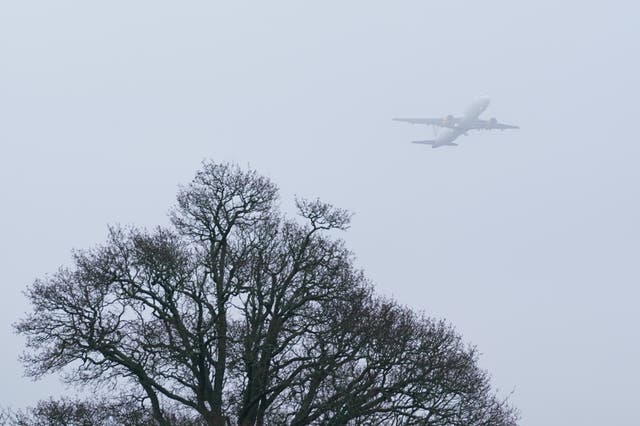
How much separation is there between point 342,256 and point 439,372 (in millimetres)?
5645

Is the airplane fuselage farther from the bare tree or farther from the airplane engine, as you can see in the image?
the bare tree

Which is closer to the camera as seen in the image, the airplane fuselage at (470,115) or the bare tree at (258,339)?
the bare tree at (258,339)

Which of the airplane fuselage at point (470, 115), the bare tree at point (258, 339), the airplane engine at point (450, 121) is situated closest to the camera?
the bare tree at point (258, 339)

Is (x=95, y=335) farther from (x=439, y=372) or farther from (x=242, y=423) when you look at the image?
(x=439, y=372)

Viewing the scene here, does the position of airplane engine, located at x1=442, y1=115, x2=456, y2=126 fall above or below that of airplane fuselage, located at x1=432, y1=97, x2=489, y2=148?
above

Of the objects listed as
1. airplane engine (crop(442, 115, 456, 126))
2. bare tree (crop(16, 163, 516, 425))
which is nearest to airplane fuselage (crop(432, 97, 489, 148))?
airplane engine (crop(442, 115, 456, 126))

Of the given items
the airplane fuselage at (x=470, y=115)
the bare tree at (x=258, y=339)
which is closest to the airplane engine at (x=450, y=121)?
the airplane fuselage at (x=470, y=115)

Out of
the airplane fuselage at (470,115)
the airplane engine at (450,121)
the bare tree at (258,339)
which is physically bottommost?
the bare tree at (258,339)

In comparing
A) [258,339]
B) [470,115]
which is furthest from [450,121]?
[258,339]

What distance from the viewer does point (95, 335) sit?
36.2m

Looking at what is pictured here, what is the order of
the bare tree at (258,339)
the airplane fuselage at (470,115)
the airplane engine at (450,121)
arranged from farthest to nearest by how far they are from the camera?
the airplane engine at (450,121) < the airplane fuselage at (470,115) < the bare tree at (258,339)

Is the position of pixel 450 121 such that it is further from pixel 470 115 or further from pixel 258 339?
pixel 258 339

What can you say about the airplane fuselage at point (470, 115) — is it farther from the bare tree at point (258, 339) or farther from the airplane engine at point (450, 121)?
the bare tree at point (258, 339)

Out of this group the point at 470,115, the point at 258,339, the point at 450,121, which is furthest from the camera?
the point at 450,121
